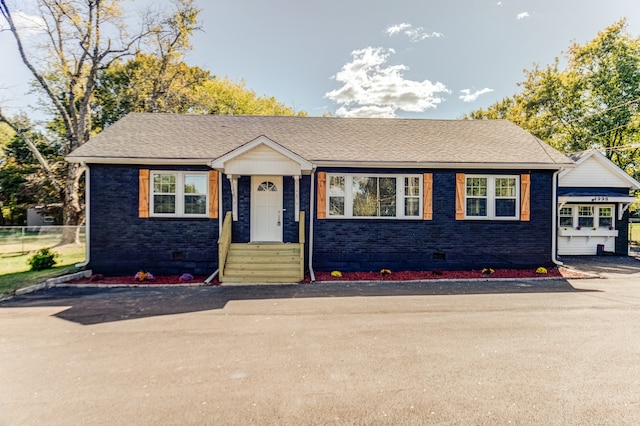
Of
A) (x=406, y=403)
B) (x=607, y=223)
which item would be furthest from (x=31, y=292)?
(x=607, y=223)

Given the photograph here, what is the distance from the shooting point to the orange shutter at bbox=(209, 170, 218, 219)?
10.4 m

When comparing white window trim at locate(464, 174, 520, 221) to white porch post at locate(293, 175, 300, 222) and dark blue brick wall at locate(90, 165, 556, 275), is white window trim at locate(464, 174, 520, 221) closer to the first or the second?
dark blue brick wall at locate(90, 165, 556, 275)

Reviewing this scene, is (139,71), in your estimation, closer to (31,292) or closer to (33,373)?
(31,292)

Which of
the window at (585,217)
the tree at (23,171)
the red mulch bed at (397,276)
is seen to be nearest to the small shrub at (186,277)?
the red mulch bed at (397,276)

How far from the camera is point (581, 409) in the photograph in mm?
3357

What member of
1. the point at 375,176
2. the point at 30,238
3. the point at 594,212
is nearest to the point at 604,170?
the point at 594,212

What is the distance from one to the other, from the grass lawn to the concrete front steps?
17.0 feet

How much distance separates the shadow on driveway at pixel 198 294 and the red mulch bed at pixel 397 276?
46 centimetres

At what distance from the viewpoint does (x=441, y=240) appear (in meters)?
10.9

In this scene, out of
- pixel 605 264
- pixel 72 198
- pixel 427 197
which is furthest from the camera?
pixel 72 198

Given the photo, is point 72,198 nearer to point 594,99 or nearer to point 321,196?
point 321,196

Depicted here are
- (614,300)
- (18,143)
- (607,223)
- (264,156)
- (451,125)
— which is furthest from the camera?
(18,143)

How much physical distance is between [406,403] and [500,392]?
117 cm

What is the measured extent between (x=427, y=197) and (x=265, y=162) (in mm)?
5497
